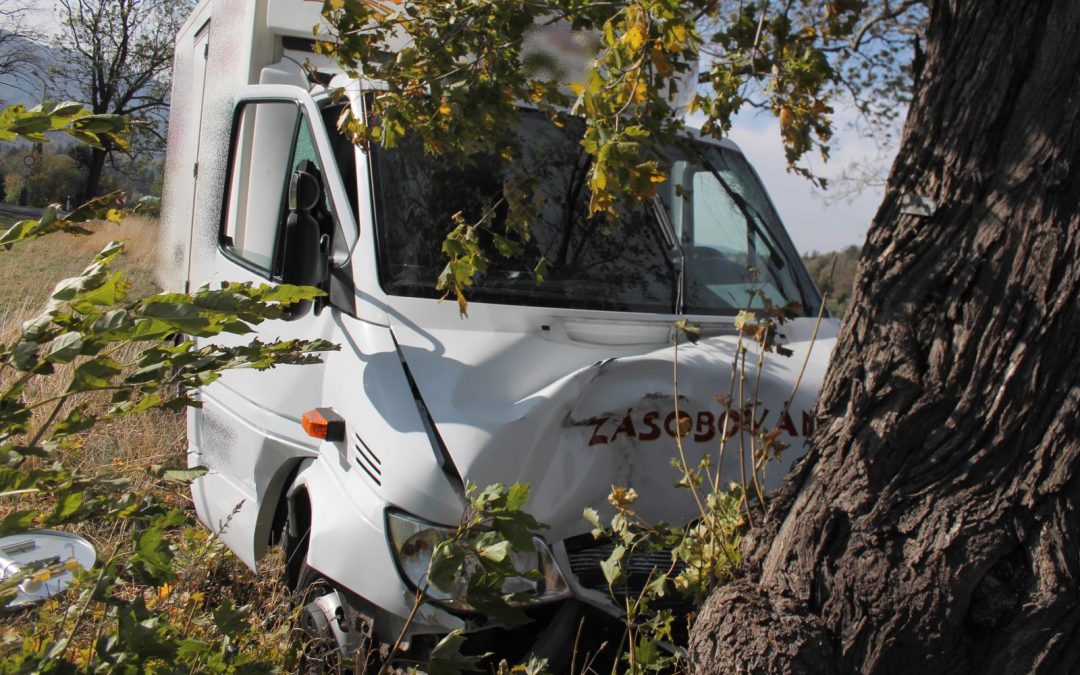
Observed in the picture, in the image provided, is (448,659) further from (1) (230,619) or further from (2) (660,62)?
(2) (660,62)

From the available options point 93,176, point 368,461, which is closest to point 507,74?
point 368,461

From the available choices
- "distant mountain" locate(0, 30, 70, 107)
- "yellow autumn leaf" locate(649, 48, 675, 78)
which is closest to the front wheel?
"yellow autumn leaf" locate(649, 48, 675, 78)

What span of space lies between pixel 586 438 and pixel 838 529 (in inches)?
39.1

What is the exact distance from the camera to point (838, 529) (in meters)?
2.64

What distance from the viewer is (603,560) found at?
130 inches

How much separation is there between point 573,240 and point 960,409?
6.51 feet

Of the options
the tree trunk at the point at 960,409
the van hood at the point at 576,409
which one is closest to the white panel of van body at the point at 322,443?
the van hood at the point at 576,409

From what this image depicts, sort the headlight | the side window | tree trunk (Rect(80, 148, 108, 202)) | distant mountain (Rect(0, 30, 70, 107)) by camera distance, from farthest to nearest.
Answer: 1. tree trunk (Rect(80, 148, 108, 202))
2. distant mountain (Rect(0, 30, 70, 107))
3. the side window
4. the headlight

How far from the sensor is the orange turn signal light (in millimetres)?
3512

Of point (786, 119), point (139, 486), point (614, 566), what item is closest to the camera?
point (614, 566)

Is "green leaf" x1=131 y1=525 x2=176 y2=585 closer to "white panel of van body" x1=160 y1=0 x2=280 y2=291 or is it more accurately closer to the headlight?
the headlight

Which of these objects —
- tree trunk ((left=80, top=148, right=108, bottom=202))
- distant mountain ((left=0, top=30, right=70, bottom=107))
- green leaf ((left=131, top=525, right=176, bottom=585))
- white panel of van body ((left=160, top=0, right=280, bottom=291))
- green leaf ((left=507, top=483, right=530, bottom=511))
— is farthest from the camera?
tree trunk ((left=80, top=148, right=108, bottom=202))

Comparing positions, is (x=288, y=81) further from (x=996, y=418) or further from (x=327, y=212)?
(x=996, y=418)

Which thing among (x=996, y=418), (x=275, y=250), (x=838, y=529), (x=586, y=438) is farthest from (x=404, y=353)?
(x=996, y=418)
